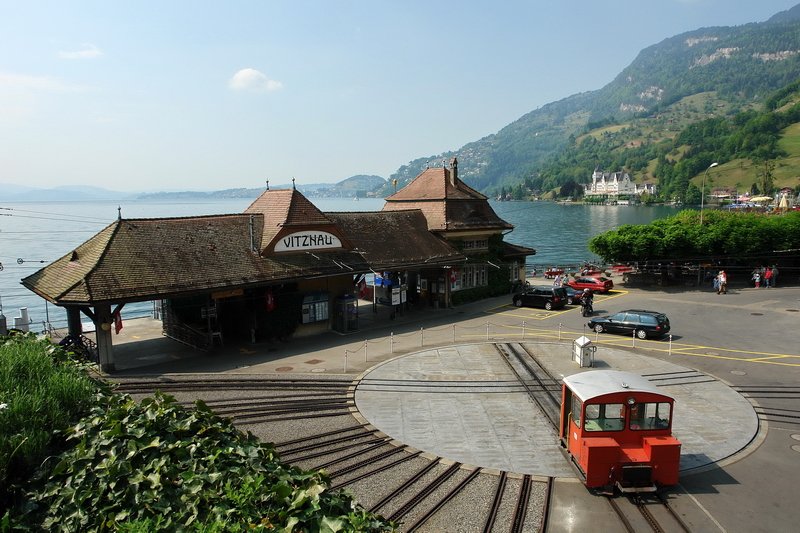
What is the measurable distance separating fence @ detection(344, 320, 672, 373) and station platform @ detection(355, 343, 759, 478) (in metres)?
1.68

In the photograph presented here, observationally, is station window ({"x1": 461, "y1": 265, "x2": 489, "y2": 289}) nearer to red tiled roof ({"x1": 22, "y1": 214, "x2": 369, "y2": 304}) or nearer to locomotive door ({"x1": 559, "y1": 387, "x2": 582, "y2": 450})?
red tiled roof ({"x1": 22, "y1": 214, "x2": 369, "y2": 304})

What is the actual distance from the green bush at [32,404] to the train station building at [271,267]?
17.1m

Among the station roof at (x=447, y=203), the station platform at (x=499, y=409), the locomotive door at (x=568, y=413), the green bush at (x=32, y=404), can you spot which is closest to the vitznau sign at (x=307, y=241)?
the station platform at (x=499, y=409)

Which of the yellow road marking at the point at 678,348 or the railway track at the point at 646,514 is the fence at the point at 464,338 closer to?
the yellow road marking at the point at 678,348

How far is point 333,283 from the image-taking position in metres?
34.9

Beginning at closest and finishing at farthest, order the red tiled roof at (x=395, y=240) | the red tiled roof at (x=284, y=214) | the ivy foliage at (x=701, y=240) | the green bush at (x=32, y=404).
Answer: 1. the green bush at (x=32, y=404)
2. the red tiled roof at (x=284, y=214)
3. the red tiled roof at (x=395, y=240)
4. the ivy foliage at (x=701, y=240)

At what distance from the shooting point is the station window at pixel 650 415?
15336 mm

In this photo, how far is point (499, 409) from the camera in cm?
2162

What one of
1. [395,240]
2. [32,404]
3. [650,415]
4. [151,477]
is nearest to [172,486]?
[151,477]

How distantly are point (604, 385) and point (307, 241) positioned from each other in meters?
22.0

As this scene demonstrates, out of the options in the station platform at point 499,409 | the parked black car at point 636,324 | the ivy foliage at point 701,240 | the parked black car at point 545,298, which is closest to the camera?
the station platform at point 499,409

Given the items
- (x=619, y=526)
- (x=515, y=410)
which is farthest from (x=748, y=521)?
(x=515, y=410)

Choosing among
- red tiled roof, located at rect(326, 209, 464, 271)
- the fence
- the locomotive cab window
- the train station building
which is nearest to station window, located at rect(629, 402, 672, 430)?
the locomotive cab window

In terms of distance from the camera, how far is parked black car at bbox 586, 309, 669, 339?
32.1 m
